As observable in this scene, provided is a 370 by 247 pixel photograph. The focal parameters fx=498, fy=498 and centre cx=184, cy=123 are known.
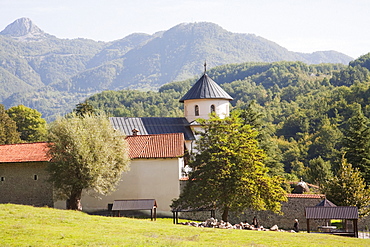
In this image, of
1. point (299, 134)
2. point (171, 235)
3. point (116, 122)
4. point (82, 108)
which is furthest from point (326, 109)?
point (171, 235)

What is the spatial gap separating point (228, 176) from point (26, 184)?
15.8m

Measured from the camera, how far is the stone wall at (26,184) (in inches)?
1453

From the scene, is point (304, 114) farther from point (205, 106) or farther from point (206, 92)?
point (205, 106)

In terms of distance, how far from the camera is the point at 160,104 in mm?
181000

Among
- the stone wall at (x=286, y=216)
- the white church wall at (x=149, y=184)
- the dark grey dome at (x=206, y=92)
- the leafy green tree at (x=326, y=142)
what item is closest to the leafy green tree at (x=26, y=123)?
the dark grey dome at (x=206, y=92)

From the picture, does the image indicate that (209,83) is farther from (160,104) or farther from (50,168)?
(160,104)

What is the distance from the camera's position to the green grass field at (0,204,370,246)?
19266mm

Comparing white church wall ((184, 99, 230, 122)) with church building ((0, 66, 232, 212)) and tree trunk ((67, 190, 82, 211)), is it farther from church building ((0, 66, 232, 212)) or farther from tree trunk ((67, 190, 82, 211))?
tree trunk ((67, 190, 82, 211))

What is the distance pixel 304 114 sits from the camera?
4702 inches

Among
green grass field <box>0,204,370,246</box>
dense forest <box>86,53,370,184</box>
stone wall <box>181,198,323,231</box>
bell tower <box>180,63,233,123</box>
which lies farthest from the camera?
dense forest <box>86,53,370,184</box>

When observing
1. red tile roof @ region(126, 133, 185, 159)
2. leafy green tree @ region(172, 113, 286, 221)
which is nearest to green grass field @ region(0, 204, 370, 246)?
leafy green tree @ region(172, 113, 286, 221)

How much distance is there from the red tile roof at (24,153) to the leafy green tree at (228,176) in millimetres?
11386

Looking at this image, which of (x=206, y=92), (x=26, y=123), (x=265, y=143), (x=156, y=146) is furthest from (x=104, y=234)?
(x=26, y=123)

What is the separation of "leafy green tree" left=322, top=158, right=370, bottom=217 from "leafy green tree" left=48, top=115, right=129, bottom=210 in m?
15.5
